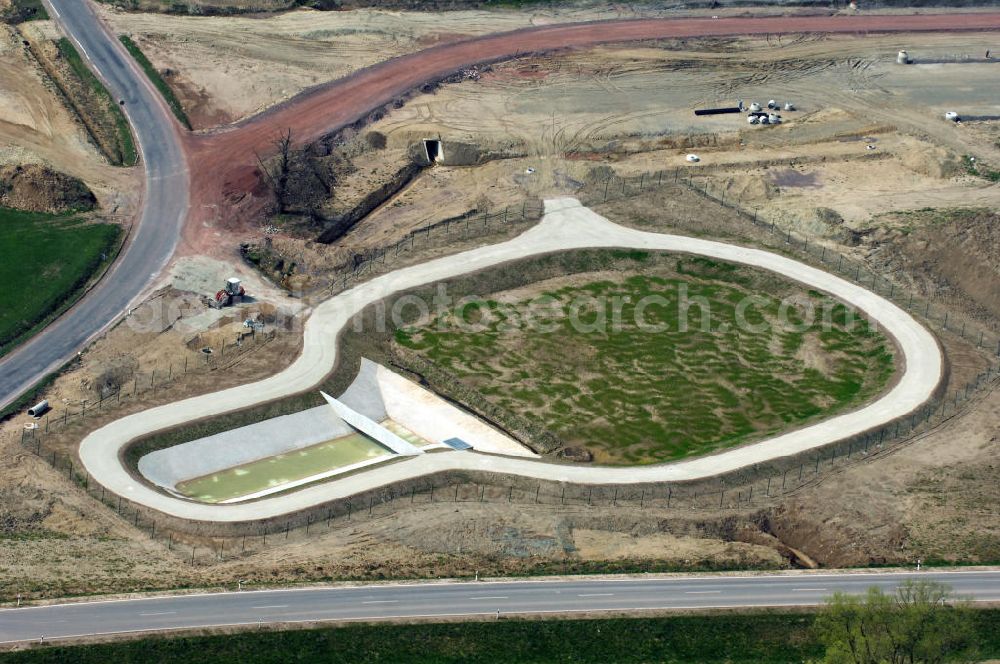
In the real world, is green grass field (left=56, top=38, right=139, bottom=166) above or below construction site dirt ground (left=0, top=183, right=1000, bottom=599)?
above

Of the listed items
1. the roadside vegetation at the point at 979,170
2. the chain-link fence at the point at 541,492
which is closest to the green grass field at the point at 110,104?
the chain-link fence at the point at 541,492

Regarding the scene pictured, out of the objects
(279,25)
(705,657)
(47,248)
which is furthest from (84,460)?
(279,25)

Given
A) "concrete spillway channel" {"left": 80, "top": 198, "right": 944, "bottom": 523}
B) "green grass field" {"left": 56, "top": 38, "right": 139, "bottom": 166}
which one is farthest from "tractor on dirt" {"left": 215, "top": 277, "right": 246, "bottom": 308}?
"green grass field" {"left": 56, "top": 38, "right": 139, "bottom": 166}

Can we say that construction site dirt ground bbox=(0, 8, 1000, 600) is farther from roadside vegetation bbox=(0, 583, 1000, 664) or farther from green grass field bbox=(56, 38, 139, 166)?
roadside vegetation bbox=(0, 583, 1000, 664)

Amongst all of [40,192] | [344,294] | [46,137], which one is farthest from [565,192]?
[46,137]

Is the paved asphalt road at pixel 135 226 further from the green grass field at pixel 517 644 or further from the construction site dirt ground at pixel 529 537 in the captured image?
the green grass field at pixel 517 644

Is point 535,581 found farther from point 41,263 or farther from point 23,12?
point 23,12
